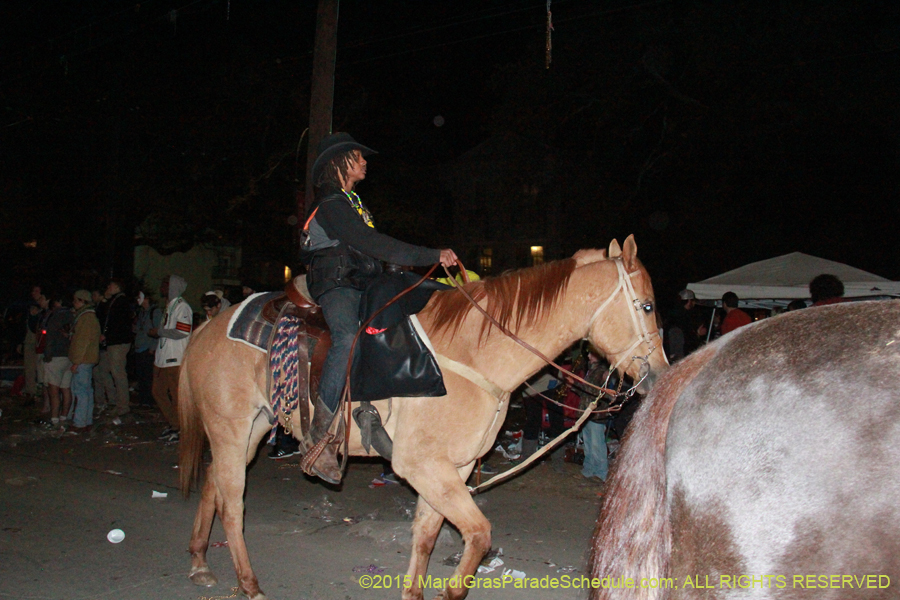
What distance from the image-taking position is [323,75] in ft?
31.8

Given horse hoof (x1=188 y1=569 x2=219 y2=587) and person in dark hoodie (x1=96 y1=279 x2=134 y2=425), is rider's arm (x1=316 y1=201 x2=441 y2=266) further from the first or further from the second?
person in dark hoodie (x1=96 y1=279 x2=134 y2=425)

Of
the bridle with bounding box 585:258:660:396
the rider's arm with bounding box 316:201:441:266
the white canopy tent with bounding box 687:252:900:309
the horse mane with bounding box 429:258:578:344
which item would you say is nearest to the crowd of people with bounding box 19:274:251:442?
the rider's arm with bounding box 316:201:441:266

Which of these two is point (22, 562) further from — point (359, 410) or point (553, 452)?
point (553, 452)

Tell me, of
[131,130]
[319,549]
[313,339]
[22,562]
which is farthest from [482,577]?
[131,130]

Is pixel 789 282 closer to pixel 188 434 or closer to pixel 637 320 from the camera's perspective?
pixel 637 320

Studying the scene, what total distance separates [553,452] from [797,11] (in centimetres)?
1718

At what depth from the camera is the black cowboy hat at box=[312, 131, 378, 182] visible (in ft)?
13.6

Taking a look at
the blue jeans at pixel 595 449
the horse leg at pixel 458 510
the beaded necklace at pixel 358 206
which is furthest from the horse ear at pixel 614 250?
the blue jeans at pixel 595 449

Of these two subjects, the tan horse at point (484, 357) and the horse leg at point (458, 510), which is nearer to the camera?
the horse leg at point (458, 510)

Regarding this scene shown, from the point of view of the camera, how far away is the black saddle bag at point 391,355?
3697 millimetres

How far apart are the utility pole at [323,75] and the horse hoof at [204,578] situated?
5.98 meters

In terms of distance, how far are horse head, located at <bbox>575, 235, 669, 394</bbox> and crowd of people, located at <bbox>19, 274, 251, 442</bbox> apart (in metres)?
6.56

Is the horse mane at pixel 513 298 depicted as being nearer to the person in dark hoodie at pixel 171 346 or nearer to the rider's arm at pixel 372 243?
the rider's arm at pixel 372 243

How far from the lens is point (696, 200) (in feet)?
76.5
